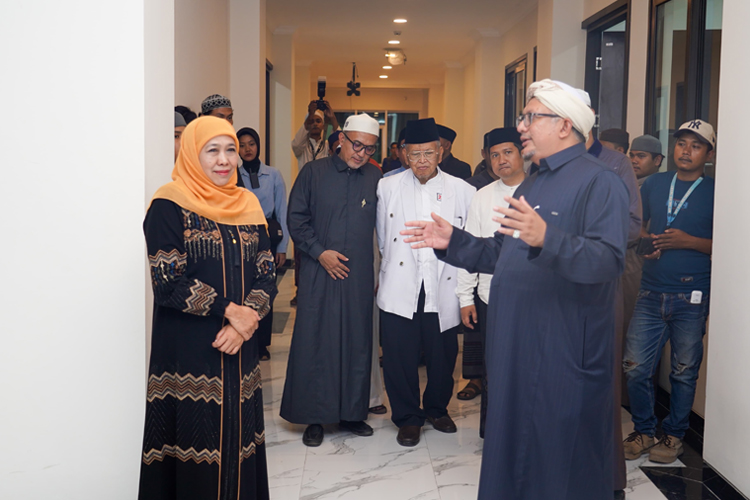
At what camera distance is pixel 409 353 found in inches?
140

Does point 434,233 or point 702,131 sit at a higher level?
point 702,131

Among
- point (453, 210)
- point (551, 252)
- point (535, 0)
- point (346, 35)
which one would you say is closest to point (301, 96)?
point (346, 35)

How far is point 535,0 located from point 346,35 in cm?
365

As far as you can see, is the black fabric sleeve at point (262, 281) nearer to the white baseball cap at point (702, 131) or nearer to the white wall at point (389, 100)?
the white baseball cap at point (702, 131)

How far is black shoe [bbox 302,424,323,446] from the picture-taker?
3.51 m

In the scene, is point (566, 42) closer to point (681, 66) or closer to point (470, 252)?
point (681, 66)

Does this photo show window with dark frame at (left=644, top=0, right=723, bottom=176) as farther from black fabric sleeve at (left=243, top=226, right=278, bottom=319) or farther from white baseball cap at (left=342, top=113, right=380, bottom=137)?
black fabric sleeve at (left=243, top=226, right=278, bottom=319)

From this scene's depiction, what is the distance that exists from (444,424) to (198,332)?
6.48 ft

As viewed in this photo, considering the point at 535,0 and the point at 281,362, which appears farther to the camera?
the point at 535,0

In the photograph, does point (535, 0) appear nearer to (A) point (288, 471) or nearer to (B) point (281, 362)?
(B) point (281, 362)

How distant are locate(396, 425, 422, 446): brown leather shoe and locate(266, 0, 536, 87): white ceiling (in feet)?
20.0

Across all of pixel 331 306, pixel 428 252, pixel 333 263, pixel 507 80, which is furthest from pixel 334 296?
pixel 507 80

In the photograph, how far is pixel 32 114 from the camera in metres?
2.34

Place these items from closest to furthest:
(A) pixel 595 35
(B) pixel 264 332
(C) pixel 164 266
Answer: (C) pixel 164 266 → (B) pixel 264 332 → (A) pixel 595 35
